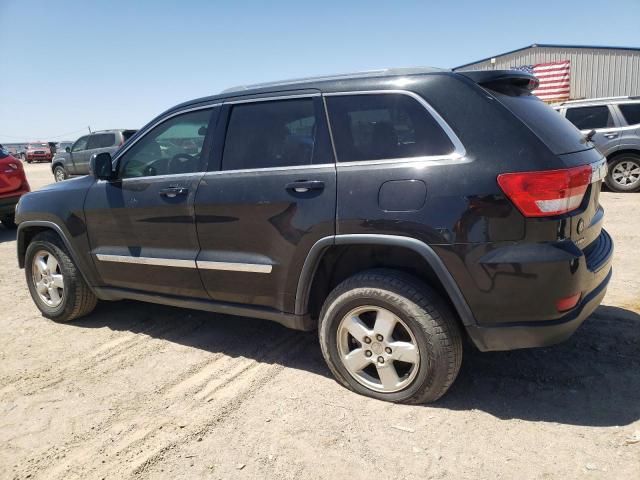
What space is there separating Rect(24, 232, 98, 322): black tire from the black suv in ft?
2.56

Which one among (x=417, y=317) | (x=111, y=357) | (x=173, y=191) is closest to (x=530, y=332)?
(x=417, y=317)

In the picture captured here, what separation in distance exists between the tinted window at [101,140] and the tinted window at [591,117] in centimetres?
1441

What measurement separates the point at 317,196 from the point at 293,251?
37 centimetres

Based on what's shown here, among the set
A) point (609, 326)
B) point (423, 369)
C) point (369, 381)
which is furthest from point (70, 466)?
point (609, 326)

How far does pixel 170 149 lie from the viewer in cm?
364

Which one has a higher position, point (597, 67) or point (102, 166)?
point (597, 67)

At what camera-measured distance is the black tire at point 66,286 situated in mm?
4215

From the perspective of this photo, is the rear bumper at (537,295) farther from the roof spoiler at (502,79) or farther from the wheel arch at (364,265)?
the roof spoiler at (502,79)

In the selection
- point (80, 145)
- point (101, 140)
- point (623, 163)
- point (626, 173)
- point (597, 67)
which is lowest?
point (626, 173)

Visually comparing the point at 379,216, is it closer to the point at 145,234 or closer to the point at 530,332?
the point at 530,332

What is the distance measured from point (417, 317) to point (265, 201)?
1144mm

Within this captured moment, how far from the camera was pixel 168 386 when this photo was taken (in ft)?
10.5

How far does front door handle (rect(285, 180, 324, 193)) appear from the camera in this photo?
280cm

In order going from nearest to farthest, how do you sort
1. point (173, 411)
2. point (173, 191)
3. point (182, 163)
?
point (173, 411), point (173, 191), point (182, 163)
